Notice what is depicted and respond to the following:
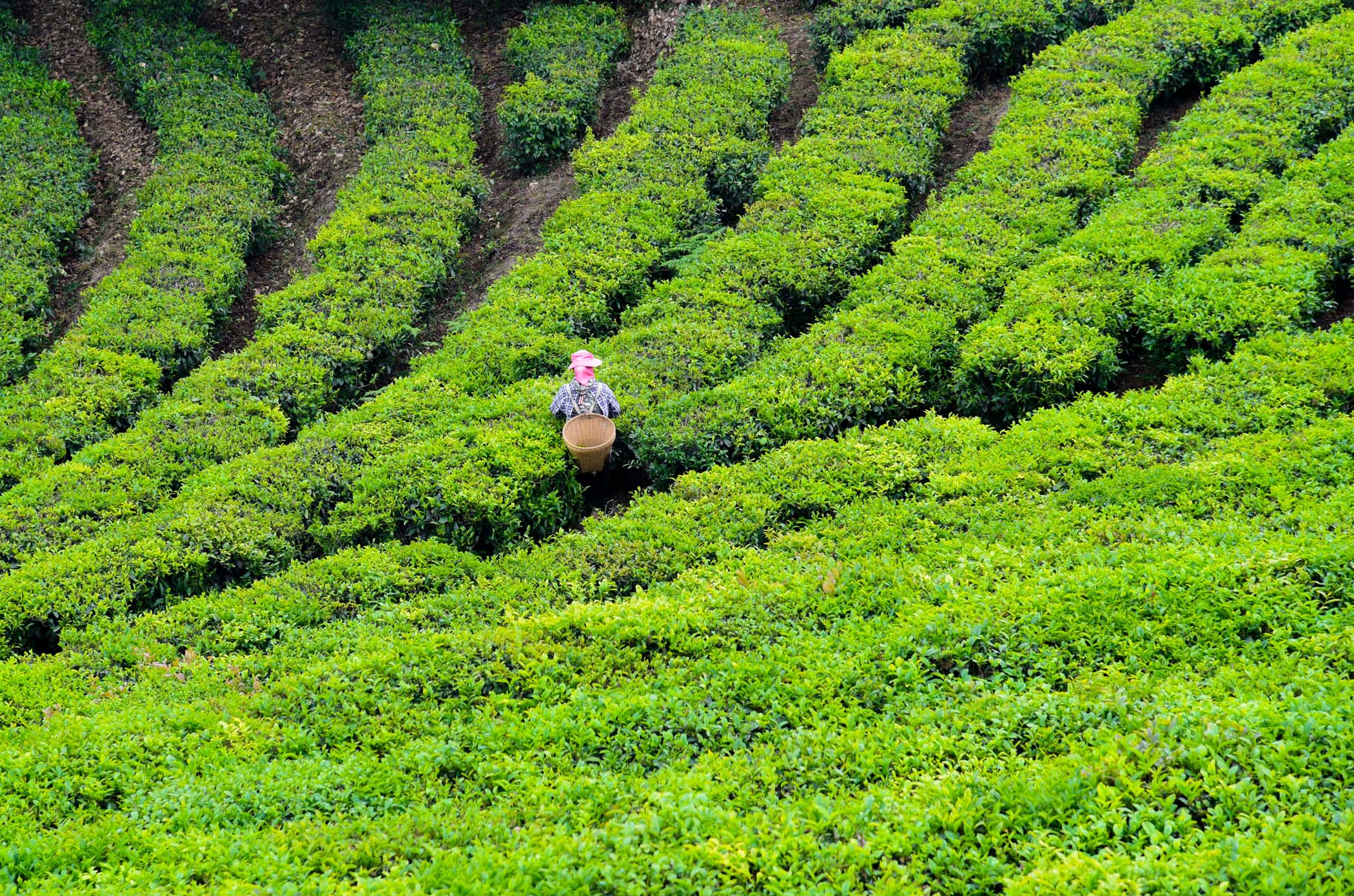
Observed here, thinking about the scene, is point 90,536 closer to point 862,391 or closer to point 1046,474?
point 862,391

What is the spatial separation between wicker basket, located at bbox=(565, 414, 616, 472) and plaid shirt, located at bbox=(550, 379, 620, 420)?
0.18 m

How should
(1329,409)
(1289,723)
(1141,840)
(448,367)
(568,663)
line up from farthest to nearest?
(448,367) < (1329,409) < (568,663) < (1289,723) < (1141,840)

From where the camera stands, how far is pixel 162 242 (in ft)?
56.3

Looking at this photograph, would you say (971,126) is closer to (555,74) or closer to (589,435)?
(555,74)

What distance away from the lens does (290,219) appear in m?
19.1

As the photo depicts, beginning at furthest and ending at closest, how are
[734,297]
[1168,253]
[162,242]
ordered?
[162,242]
[734,297]
[1168,253]

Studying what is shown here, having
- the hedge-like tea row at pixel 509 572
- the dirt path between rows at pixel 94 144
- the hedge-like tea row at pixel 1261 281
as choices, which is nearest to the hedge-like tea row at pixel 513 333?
the hedge-like tea row at pixel 509 572

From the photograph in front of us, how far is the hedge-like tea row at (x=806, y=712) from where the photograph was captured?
5.94 m

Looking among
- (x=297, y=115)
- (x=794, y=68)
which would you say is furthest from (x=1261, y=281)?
(x=297, y=115)

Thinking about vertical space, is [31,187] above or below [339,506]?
above

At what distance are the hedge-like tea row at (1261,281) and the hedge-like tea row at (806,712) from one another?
5.68 feet

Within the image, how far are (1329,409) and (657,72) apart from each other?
43.4 ft

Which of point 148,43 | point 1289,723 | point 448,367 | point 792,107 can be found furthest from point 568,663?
point 148,43

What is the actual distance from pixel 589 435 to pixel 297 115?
1391 centimetres
